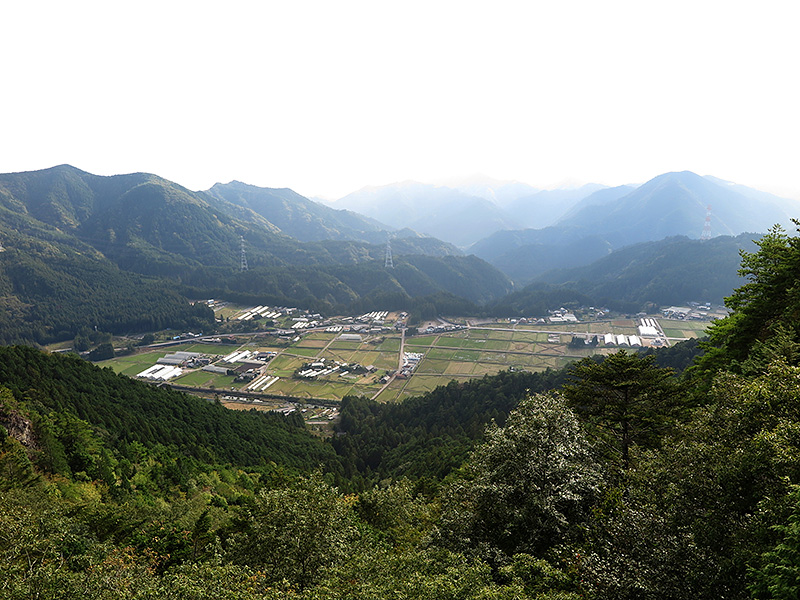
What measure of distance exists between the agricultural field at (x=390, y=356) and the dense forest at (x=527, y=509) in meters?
62.3

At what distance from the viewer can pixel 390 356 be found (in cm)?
12200

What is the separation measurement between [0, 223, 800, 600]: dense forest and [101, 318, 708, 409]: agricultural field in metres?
62.3

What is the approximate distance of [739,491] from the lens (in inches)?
408

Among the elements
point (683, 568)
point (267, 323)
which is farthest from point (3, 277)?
point (683, 568)

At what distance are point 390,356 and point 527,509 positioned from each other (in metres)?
106

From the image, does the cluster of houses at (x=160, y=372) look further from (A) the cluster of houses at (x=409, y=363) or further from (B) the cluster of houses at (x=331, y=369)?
(A) the cluster of houses at (x=409, y=363)

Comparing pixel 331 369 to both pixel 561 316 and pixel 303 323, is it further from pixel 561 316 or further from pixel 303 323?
pixel 561 316

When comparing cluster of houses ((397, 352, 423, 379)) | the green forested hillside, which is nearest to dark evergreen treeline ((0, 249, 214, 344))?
cluster of houses ((397, 352, 423, 379))

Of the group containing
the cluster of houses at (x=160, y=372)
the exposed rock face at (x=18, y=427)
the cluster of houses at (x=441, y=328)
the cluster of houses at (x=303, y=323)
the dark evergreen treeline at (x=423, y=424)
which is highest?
the exposed rock face at (x=18, y=427)

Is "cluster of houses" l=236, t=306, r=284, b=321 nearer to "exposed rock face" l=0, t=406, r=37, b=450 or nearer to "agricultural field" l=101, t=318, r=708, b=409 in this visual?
"agricultural field" l=101, t=318, r=708, b=409

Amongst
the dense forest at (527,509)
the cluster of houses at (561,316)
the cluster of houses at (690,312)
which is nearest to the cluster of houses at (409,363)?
the cluster of houses at (561,316)

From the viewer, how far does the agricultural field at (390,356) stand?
328 feet

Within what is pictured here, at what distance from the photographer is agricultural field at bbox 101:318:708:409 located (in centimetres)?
10003

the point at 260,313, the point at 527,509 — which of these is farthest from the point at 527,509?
the point at 260,313
